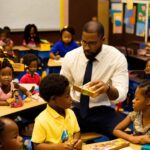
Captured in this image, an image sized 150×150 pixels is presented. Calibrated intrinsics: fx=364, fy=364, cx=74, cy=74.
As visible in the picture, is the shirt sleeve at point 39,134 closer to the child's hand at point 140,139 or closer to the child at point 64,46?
the child's hand at point 140,139

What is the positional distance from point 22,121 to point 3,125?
2.33m

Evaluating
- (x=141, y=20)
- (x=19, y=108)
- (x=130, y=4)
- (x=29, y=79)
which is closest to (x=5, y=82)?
(x=19, y=108)

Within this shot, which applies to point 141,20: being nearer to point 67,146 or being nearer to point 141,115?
point 141,115

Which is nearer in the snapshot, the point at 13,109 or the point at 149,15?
the point at 13,109

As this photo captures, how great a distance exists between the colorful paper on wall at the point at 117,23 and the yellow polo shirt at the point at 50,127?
5.02m

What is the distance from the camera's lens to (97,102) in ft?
10.8

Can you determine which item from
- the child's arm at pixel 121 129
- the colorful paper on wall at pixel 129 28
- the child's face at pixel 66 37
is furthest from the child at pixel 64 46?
the child's arm at pixel 121 129

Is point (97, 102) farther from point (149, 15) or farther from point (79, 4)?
point (79, 4)

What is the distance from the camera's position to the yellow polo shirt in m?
2.43

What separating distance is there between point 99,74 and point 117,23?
14.0ft

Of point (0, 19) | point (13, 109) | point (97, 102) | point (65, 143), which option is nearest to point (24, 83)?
point (13, 109)

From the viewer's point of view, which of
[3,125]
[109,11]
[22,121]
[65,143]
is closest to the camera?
[3,125]

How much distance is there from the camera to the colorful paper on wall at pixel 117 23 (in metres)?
7.28

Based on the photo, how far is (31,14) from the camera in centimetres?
843
